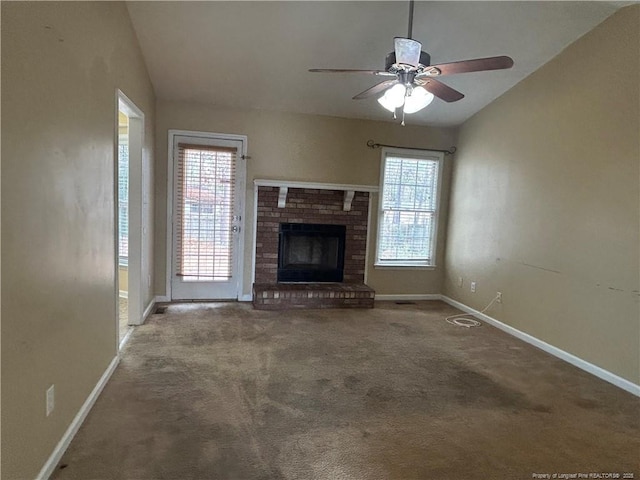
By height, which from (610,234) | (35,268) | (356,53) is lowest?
(35,268)

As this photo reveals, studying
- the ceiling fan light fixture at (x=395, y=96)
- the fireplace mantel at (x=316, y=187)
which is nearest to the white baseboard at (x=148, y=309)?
the fireplace mantel at (x=316, y=187)

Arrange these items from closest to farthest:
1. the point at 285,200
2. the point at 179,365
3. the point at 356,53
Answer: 1. the point at 179,365
2. the point at 356,53
3. the point at 285,200

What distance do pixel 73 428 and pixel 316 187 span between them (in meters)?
3.58

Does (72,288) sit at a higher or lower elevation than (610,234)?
lower

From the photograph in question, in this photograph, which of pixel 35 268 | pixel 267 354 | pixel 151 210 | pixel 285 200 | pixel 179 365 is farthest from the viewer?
pixel 285 200

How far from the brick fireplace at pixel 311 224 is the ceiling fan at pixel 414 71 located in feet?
7.35

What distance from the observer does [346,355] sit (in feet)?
11.2

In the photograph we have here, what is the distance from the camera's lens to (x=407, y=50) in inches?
89.4

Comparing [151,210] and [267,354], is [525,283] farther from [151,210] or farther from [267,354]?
[151,210]

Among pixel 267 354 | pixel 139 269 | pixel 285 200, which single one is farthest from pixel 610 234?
pixel 139 269

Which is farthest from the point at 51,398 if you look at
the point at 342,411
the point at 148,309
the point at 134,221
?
the point at 148,309

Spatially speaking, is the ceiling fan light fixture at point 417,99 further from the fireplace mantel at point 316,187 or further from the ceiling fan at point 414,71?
the fireplace mantel at point 316,187

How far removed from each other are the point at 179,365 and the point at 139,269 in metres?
1.27

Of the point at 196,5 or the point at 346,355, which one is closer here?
the point at 196,5
